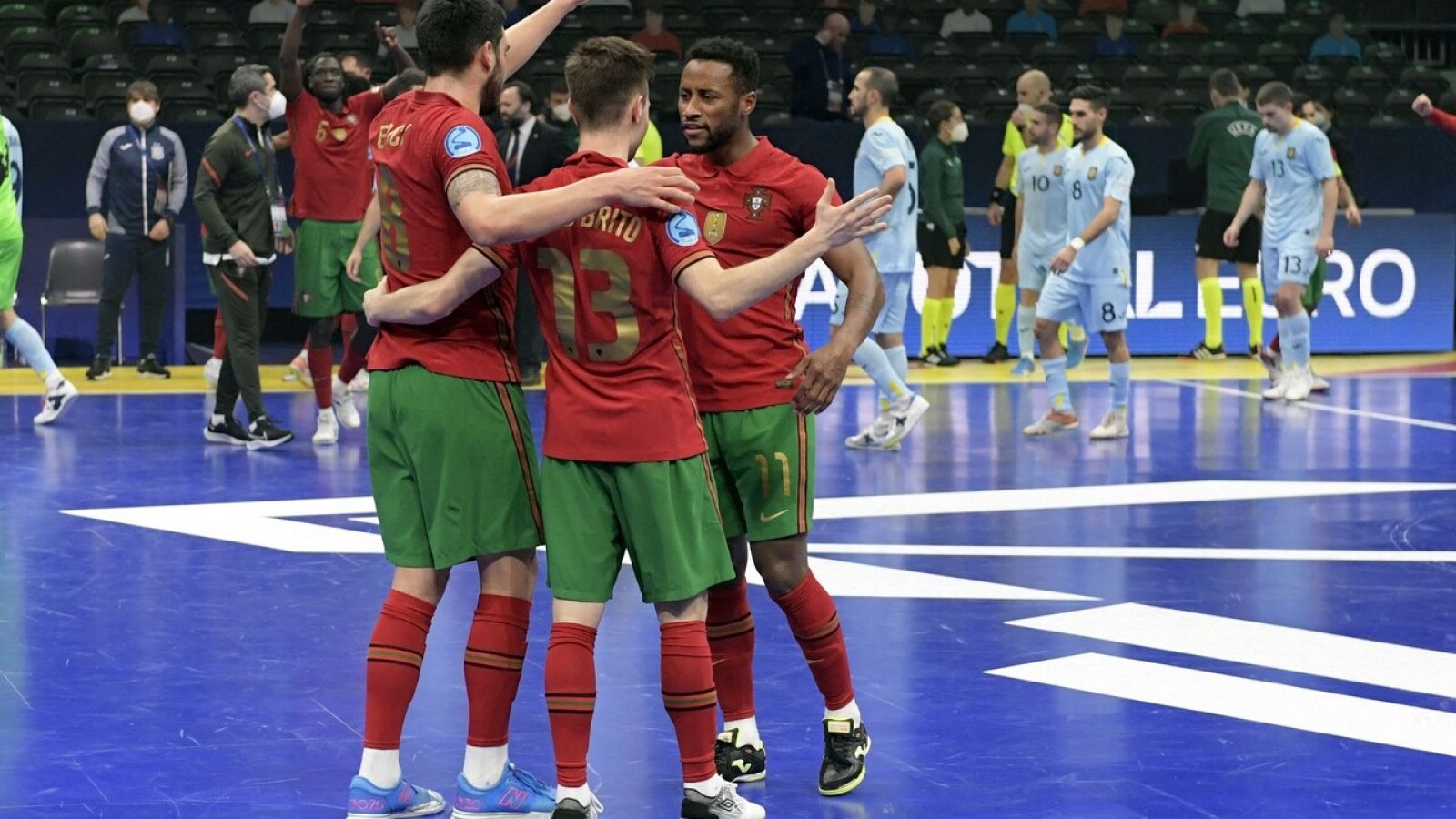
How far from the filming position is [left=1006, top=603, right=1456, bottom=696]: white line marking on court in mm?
5418

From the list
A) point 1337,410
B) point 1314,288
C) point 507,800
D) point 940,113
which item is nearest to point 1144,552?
point 507,800

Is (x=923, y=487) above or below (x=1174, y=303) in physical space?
Result: below

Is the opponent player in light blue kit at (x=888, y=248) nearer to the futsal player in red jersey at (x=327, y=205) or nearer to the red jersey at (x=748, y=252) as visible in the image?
the futsal player in red jersey at (x=327, y=205)

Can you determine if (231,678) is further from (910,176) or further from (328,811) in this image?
(910,176)

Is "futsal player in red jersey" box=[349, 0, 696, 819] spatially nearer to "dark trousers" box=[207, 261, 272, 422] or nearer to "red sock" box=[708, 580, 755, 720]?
"red sock" box=[708, 580, 755, 720]

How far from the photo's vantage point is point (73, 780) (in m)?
4.35

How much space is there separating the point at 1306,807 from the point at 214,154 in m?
7.14

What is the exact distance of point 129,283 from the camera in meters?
13.8

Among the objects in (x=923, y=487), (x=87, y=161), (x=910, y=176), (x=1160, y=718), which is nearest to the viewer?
(x=1160, y=718)

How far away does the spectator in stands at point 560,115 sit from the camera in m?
14.2

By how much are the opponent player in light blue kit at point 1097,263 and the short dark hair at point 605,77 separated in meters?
6.82

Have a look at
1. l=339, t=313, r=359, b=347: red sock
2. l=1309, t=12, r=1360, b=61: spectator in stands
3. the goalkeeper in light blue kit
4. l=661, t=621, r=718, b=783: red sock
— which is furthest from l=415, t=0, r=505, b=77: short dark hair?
l=1309, t=12, r=1360, b=61: spectator in stands

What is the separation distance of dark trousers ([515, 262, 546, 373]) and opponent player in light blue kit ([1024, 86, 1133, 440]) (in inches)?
151

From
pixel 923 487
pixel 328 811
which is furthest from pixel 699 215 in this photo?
pixel 923 487
